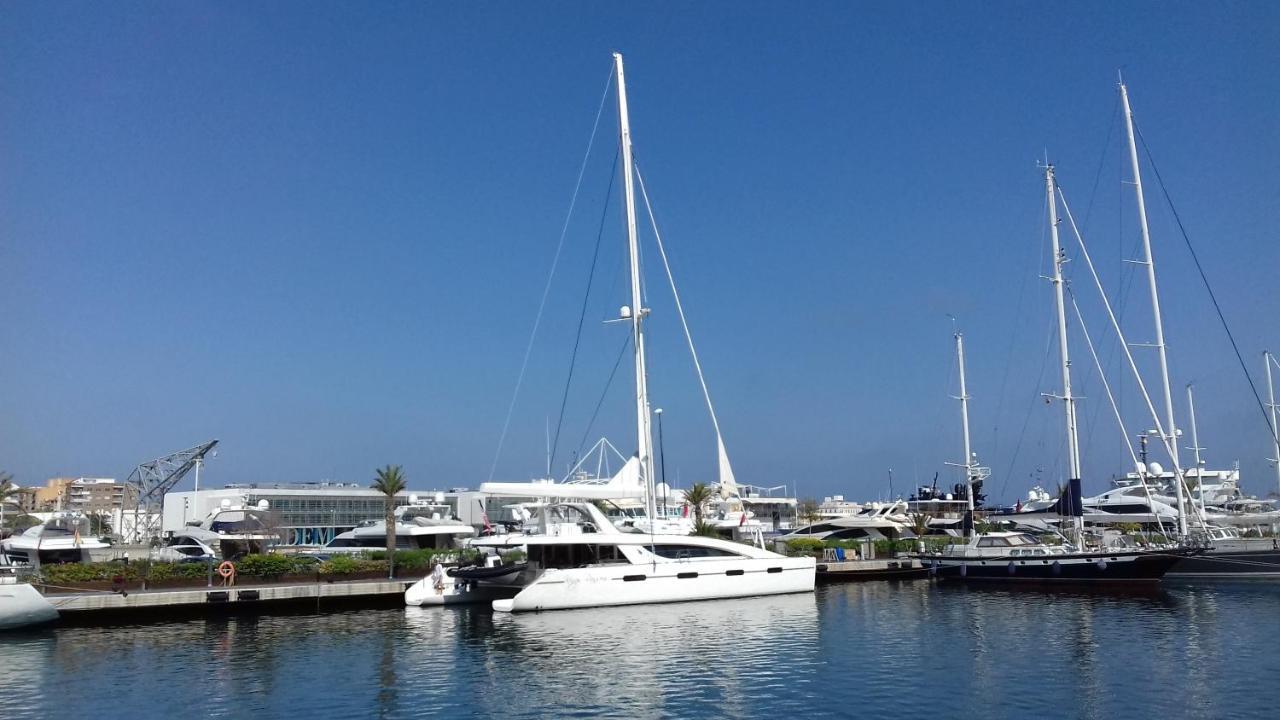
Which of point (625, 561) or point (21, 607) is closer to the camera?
point (21, 607)

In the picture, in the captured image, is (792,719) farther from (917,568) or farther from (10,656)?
(917,568)

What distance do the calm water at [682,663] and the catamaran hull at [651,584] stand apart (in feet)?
2.42

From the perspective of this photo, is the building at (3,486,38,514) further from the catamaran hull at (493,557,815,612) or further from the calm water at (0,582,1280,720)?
the catamaran hull at (493,557,815,612)

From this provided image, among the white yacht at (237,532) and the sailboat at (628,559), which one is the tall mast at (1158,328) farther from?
the white yacht at (237,532)

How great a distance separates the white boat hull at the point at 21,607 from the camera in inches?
1312

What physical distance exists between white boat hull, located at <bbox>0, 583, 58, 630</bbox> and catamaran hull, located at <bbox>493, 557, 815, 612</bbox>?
53.5 ft

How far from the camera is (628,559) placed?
3909cm

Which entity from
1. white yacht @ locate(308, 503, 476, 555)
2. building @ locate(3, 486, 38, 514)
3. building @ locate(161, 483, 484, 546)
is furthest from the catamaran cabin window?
building @ locate(3, 486, 38, 514)

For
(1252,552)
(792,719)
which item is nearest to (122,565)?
(792,719)

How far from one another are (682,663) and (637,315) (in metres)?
19.1

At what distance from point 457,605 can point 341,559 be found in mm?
6681

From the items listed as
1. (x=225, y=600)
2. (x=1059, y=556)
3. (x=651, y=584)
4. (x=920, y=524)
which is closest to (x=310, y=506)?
(x=225, y=600)

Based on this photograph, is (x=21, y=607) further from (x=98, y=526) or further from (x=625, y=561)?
(x=98, y=526)

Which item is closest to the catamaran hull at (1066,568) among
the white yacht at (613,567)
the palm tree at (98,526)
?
the white yacht at (613,567)
